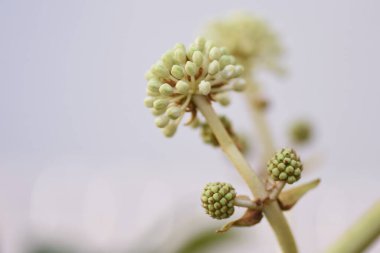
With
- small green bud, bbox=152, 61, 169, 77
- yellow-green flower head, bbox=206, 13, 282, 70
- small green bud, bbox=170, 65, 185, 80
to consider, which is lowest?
small green bud, bbox=170, 65, 185, 80

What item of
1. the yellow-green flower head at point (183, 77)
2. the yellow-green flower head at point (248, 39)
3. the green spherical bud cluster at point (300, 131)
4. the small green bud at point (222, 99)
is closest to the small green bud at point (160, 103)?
the yellow-green flower head at point (183, 77)

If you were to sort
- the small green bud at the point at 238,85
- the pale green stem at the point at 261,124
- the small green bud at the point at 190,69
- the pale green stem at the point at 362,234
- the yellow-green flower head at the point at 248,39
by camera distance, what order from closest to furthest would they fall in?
1. the pale green stem at the point at 362,234
2. the small green bud at the point at 190,69
3. the small green bud at the point at 238,85
4. the pale green stem at the point at 261,124
5. the yellow-green flower head at the point at 248,39

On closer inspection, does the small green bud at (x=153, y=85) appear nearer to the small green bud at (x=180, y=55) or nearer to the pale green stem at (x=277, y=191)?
the small green bud at (x=180, y=55)

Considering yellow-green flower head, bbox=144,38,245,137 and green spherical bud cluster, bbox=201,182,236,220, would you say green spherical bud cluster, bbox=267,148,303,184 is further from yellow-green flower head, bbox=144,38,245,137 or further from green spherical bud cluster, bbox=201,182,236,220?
yellow-green flower head, bbox=144,38,245,137

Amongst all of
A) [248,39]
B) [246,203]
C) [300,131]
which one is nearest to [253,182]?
[246,203]

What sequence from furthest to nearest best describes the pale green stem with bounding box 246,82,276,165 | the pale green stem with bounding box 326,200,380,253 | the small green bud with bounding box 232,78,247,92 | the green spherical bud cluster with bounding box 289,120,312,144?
1. the green spherical bud cluster with bounding box 289,120,312,144
2. the pale green stem with bounding box 246,82,276,165
3. the small green bud with bounding box 232,78,247,92
4. the pale green stem with bounding box 326,200,380,253

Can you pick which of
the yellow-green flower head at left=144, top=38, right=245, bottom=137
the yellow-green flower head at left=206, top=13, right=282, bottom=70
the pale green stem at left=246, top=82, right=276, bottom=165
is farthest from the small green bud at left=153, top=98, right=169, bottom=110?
the yellow-green flower head at left=206, top=13, right=282, bottom=70

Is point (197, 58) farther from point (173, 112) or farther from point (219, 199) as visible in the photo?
point (219, 199)

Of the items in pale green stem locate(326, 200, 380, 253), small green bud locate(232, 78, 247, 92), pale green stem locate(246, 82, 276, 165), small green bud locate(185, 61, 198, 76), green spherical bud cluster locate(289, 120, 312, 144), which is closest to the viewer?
pale green stem locate(326, 200, 380, 253)
